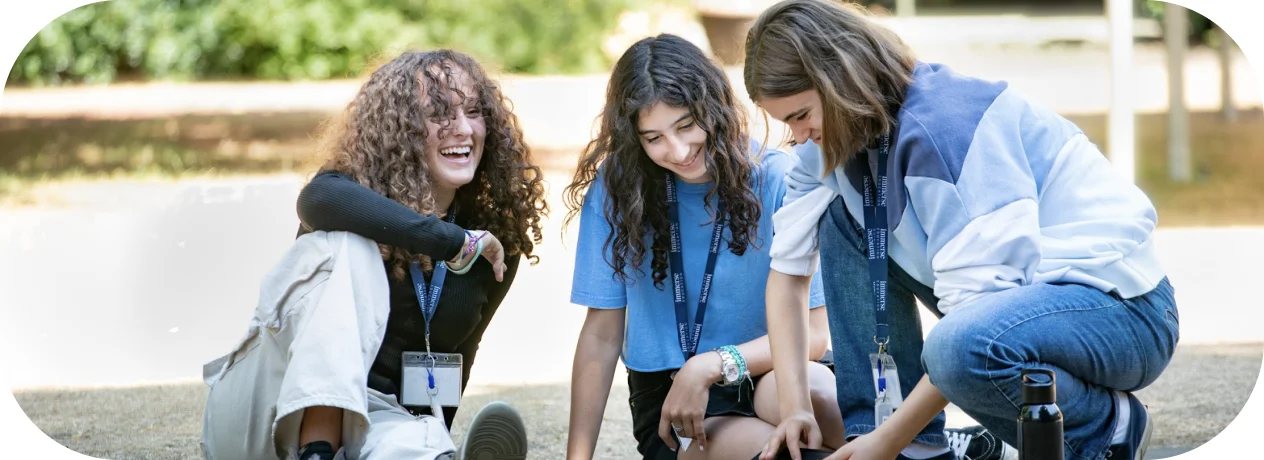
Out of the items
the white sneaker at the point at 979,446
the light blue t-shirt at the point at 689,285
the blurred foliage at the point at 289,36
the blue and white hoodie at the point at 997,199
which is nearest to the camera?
the blue and white hoodie at the point at 997,199

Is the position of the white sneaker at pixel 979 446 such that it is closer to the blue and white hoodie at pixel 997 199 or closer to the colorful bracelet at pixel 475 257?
the blue and white hoodie at pixel 997 199

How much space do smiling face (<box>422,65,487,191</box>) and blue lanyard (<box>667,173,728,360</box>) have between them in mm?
519

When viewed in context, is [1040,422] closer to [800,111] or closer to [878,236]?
[878,236]

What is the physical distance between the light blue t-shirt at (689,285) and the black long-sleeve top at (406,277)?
0.26 m

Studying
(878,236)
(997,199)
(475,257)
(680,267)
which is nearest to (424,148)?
(475,257)

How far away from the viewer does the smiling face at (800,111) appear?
2.77 meters

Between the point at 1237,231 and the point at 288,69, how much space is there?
1493 centimetres

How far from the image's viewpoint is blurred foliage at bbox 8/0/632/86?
17.6 meters

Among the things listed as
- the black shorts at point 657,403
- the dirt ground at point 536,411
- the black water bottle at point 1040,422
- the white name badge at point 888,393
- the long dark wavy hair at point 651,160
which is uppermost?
the long dark wavy hair at point 651,160

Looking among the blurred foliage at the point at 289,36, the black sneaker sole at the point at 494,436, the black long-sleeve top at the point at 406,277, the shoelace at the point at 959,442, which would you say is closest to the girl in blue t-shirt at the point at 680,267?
the black sneaker sole at the point at 494,436

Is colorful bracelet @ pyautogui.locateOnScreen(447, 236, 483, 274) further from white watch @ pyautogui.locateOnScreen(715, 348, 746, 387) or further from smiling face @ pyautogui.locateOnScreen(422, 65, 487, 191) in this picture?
white watch @ pyautogui.locateOnScreen(715, 348, 746, 387)

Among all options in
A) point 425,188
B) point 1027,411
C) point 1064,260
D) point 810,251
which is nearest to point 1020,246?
point 1064,260

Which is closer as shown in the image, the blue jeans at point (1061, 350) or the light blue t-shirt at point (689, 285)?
the blue jeans at point (1061, 350)

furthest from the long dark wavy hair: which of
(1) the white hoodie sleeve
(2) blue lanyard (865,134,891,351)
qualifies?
(2) blue lanyard (865,134,891,351)
